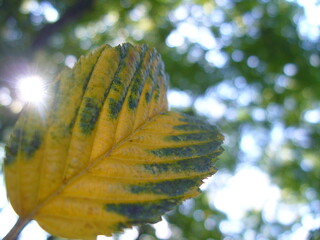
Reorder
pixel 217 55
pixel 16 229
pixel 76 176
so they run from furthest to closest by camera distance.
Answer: pixel 217 55 → pixel 76 176 → pixel 16 229

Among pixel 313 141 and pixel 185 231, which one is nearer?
pixel 185 231

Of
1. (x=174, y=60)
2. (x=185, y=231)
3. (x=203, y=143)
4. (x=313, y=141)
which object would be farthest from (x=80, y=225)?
(x=313, y=141)

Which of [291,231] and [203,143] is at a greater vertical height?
[291,231]

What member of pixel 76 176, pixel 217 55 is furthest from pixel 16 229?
pixel 217 55

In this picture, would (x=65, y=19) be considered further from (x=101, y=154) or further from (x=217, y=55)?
(x=101, y=154)

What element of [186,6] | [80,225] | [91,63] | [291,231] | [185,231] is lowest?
[80,225]

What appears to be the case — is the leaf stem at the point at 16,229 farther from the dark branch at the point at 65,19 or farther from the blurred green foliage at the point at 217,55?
the dark branch at the point at 65,19

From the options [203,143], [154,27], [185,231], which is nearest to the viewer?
[203,143]

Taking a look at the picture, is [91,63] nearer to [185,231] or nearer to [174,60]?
[185,231]
